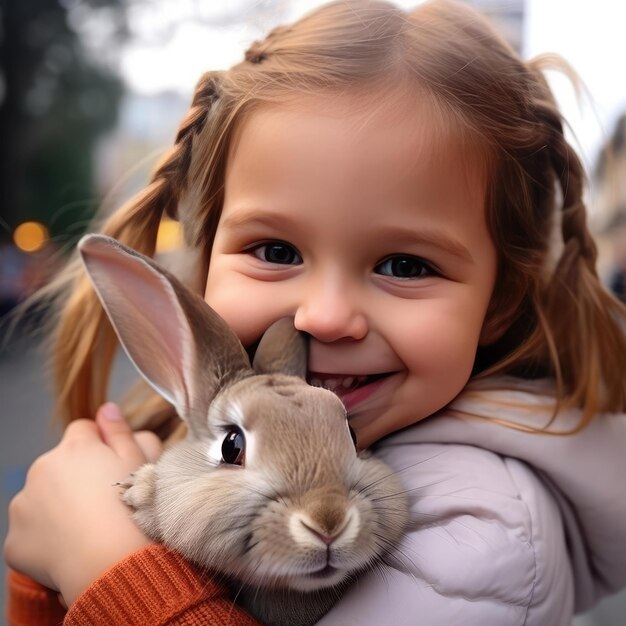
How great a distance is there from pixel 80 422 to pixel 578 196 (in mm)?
679

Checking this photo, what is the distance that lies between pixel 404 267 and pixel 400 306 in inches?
1.7

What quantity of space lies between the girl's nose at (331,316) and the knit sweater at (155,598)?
235 mm

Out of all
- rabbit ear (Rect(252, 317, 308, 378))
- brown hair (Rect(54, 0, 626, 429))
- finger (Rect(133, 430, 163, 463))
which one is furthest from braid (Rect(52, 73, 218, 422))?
rabbit ear (Rect(252, 317, 308, 378))

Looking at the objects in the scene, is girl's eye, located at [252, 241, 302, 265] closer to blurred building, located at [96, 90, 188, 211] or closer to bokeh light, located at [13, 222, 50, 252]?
blurred building, located at [96, 90, 188, 211]

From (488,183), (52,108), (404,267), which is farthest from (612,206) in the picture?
(52,108)

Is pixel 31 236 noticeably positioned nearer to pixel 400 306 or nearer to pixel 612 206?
pixel 400 306

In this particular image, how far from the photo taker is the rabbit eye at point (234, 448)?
0.55 meters

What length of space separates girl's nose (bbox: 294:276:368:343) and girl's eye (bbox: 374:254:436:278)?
2.0 inches

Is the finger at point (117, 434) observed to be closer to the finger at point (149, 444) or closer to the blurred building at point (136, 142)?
the finger at point (149, 444)

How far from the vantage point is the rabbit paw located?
0.61 m

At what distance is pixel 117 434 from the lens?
83 centimetres

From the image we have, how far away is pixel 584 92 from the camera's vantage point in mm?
844

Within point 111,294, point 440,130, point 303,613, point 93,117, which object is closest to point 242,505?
point 303,613

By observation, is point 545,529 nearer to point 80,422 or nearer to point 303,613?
point 303,613
